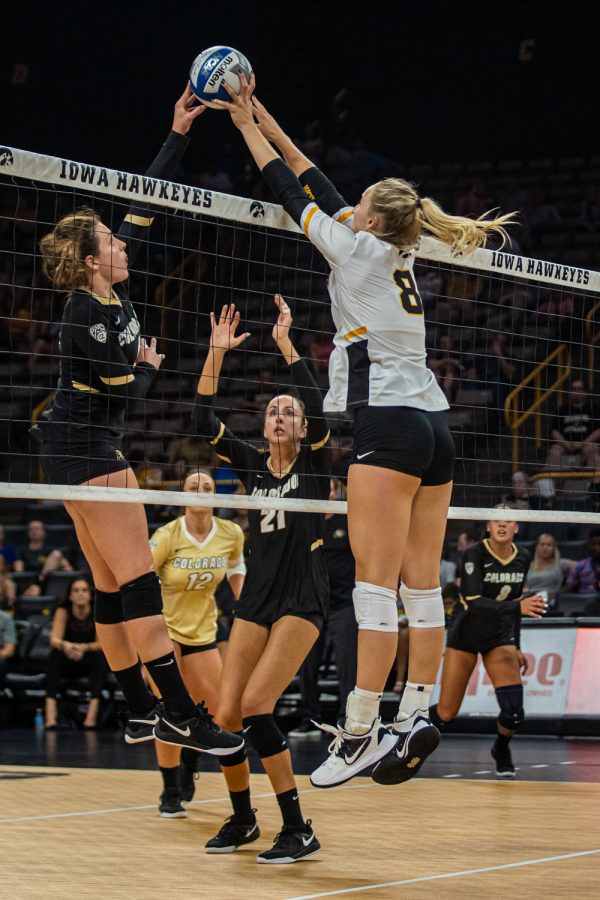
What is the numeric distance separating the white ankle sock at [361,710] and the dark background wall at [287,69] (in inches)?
580

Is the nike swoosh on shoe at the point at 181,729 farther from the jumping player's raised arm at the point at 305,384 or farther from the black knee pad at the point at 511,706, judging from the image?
the black knee pad at the point at 511,706

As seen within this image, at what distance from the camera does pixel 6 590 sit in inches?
524

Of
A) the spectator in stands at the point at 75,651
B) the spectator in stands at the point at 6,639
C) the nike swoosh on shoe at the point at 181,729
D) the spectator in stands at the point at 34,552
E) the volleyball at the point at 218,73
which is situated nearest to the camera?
the volleyball at the point at 218,73

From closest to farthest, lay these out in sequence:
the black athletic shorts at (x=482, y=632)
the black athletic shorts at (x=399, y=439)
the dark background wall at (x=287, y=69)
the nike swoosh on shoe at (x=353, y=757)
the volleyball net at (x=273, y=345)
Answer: the black athletic shorts at (x=399, y=439) < the nike swoosh on shoe at (x=353, y=757) < the volleyball net at (x=273, y=345) < the black athletic shorts at (x=482, y=632) < the dark background wall at (x=287, y=69)

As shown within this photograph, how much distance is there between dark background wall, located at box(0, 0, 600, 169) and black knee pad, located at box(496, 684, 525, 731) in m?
10.7

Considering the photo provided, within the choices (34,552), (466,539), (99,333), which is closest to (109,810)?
(99,333)

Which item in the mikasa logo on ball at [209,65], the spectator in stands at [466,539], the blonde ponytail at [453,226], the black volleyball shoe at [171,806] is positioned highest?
the mikasa logo on ball at [209,65]

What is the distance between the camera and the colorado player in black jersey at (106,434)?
511 cm

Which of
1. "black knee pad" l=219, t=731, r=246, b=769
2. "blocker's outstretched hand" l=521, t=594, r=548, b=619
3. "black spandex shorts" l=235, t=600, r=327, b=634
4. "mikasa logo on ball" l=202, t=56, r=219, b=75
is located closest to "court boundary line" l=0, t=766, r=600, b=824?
"blocker's outstretched hand" l=521, t=594, r=548, b=619

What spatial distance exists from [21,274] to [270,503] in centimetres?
1374

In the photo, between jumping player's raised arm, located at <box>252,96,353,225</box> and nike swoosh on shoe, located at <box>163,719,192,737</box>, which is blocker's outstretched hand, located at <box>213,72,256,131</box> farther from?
nike swoosh on shoe, located at <box>163,719,192,737</box>

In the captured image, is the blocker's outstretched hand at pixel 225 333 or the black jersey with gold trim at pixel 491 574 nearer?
the blocker's outstretched hand at pixel 225 333

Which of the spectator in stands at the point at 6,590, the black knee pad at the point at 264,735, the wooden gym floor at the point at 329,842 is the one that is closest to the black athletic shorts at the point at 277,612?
the black knee pad at the point at 264,735

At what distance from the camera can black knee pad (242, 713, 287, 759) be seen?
18.3 feet
